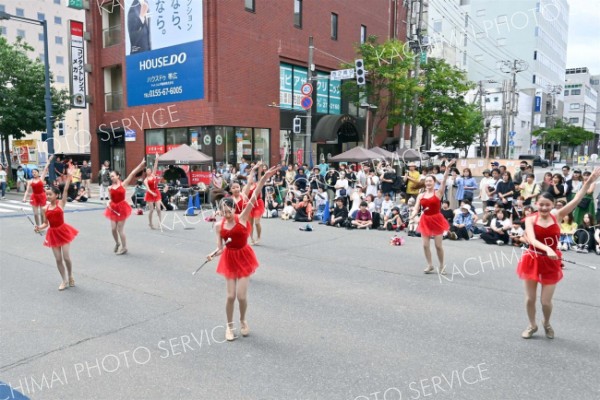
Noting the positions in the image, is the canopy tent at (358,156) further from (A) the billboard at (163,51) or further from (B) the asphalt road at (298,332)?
(B) the asphalt road at (298,332)

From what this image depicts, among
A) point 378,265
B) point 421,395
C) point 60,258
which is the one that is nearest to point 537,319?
point 421,395

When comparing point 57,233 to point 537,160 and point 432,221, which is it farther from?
point 537,160

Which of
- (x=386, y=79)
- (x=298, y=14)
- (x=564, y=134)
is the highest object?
(x=298, y=14)

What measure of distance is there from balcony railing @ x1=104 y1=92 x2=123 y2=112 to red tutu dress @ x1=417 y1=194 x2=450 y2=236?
23.4 m

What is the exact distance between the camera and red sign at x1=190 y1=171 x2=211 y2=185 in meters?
20.6

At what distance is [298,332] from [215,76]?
736 inches

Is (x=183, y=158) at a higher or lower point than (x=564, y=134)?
lower

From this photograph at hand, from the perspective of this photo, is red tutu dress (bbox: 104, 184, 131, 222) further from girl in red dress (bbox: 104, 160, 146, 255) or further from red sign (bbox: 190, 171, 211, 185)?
red sign (bbox: 190, 171, 211, 185)

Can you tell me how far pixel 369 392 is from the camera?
4328mm

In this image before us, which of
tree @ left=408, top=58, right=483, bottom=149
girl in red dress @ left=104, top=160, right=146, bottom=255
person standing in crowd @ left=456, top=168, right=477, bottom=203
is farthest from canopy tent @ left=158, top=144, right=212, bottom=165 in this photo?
tree @ left=408, top=58, right=483, bottom=149

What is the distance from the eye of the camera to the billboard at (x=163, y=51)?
22641mm

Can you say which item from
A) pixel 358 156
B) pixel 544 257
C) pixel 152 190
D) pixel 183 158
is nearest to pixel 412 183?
pixel 358 156

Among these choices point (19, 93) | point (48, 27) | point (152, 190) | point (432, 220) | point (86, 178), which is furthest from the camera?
point (48, 27)

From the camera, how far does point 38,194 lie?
12.8 meters
